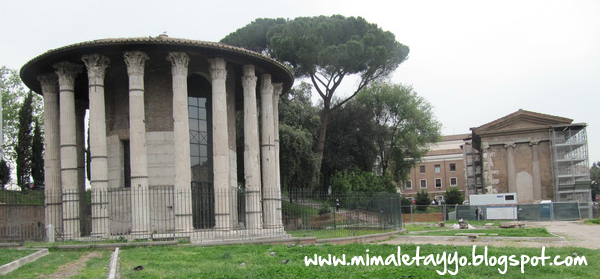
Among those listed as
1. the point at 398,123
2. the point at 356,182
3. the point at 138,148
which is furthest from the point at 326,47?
the point at 138,148

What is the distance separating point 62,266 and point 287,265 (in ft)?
17.6

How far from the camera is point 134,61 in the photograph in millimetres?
20984

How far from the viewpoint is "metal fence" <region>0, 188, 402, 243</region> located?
66.7ft

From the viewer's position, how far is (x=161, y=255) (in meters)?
15.1

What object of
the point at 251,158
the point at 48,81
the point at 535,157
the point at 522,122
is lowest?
the point at 251,158

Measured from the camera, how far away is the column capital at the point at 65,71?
876 inches

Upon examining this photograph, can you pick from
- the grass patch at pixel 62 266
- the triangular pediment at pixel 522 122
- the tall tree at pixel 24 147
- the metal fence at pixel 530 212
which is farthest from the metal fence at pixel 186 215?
the triangular pediment at pixel 522 122

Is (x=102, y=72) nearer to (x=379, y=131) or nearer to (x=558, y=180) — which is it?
(x=379, y=131)

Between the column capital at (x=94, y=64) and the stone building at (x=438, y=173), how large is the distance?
2541 inches

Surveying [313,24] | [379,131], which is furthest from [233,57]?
[379,131]

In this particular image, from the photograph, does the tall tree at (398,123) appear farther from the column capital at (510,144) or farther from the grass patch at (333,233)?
the grass patch at (333,233)

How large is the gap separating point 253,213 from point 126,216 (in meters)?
4.62

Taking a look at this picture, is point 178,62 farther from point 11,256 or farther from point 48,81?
point 11,256

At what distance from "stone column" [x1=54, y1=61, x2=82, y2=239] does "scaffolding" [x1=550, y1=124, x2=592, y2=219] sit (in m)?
38.5
